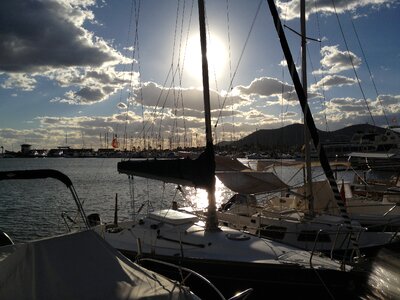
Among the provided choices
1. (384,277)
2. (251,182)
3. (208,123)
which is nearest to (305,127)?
(251,182)

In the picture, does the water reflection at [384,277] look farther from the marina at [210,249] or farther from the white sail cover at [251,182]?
the white sail cover at [251,182]

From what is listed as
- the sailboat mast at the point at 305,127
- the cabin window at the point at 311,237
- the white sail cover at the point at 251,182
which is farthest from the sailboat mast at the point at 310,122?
the white sail cover at the point at 251,182

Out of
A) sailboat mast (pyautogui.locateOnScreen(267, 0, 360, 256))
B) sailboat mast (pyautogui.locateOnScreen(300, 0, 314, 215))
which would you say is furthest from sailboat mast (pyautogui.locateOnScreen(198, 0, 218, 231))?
sailboat mast (pyautogui.locateOnScreen(300, 0, 314, 215))

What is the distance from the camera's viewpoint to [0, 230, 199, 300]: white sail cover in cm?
570

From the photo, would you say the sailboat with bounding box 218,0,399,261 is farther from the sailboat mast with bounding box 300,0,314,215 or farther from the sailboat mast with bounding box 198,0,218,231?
the sailboat mast with bounding box 198,0,218,231

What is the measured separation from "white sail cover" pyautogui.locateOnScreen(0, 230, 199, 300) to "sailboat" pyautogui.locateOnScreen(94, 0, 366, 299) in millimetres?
2683

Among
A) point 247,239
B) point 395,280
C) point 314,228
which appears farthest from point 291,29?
point 395,280

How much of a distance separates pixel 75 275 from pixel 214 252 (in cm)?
599

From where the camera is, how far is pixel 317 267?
1045cm

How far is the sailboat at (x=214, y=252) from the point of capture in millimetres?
10352

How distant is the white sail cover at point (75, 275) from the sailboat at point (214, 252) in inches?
106

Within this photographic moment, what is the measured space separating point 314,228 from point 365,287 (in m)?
Result: 5.43

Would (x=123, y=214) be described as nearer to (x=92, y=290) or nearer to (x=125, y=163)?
(x=125, y=163)

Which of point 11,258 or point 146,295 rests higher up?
point 11,258
